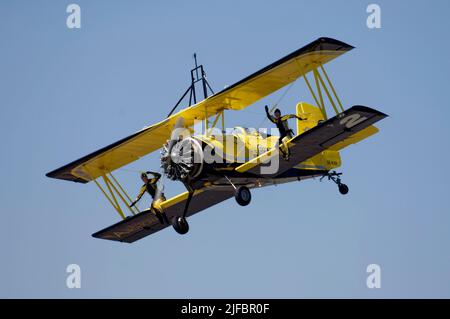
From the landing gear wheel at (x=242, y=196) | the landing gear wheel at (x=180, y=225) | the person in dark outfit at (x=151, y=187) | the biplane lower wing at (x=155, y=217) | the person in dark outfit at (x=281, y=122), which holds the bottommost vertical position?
the landing gear wheel at (x=180, y=225)

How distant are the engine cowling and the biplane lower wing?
1329mm

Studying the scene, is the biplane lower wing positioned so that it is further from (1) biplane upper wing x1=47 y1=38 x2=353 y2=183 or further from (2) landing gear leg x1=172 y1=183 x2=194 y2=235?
(1) biplane upper wing x1=47 y1=38 x2=353 y2=183

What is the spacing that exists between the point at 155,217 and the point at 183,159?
353cm

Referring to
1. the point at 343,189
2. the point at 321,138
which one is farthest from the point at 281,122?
the point at 343,189

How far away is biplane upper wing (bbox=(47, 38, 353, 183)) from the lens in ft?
77.8

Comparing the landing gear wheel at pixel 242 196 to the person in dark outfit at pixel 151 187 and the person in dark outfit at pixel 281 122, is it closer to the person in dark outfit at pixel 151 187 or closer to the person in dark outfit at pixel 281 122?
the person in dark outfit at pixel 281 122

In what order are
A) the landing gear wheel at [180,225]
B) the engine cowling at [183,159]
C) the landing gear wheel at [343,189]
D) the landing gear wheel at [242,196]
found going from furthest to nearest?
1. the landing gear wheel at [343,189]
2. the landing gear wheel at [180,225]
3. the engine cowling at [183,159]
4. the landing gear wheel at [242,196]

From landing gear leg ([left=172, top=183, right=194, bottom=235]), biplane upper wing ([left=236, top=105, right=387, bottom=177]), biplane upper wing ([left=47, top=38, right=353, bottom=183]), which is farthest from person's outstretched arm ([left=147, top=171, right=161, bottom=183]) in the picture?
biplane upper wing ([left=236, top=105, right=387, bottom=177])

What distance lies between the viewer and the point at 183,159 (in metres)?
24.5

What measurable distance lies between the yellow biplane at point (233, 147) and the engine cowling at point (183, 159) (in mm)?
23

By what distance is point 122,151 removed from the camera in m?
27.5

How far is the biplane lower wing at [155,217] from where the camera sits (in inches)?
1041

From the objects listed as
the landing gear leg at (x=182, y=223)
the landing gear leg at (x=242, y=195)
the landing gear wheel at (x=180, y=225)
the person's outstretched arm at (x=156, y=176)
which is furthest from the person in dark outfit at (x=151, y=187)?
the landing gear leg at (x=242, y=195)
